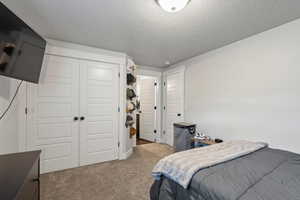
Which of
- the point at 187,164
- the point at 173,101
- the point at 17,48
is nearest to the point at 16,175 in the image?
the point at 17,48

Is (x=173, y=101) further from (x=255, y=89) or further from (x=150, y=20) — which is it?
(x=150, y=20)

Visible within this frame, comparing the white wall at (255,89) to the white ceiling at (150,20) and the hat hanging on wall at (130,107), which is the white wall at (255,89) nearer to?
the white ceiling at (150,20)

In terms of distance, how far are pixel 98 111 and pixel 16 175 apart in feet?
6.47

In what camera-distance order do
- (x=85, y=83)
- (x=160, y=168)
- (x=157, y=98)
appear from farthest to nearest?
(x=157, y=98), (x=85, y=83), (x=160, y=168)

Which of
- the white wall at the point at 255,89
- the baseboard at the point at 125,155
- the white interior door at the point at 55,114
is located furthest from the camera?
the baseboard at the point at 125,155

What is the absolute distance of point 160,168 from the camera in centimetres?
132

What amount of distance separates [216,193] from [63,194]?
1954mm

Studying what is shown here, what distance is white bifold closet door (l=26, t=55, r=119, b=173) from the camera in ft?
7.54

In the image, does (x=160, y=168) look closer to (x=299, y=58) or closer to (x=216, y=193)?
(x=216, y=193)

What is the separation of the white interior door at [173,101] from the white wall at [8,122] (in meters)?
3.27

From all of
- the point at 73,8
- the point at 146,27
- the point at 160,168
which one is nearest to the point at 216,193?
the point at 160,168

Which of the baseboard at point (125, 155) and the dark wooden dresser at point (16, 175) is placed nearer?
the dark wooden dresser at point (16, 175)

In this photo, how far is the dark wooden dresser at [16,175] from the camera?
653mm

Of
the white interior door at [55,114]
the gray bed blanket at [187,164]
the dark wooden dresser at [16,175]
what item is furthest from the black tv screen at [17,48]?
the gray bed blanket at [187,164]
